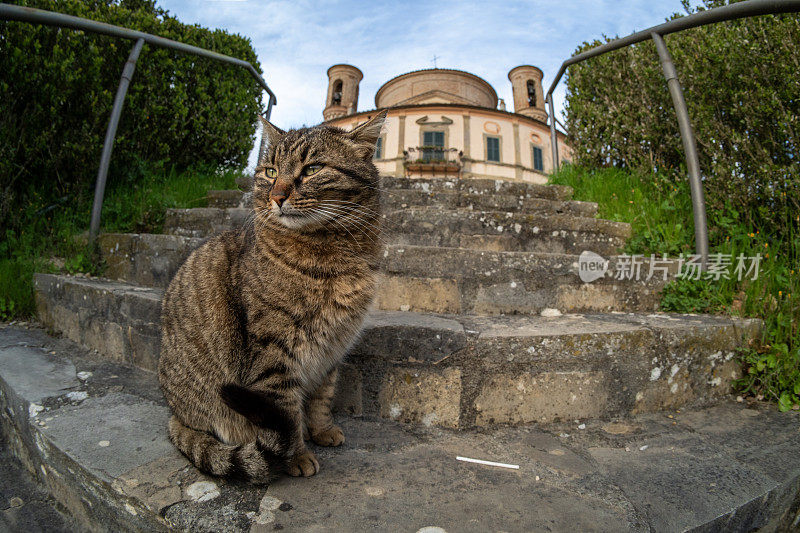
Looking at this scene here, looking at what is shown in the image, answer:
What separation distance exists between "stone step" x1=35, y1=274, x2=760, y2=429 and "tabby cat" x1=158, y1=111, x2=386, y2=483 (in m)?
0.27

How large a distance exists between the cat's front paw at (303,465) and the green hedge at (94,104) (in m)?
3.53

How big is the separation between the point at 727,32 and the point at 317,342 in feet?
12.4

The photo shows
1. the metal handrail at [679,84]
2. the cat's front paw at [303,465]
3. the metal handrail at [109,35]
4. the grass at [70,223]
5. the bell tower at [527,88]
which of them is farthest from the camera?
the bell tower at [527,88]

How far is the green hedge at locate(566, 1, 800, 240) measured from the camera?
104 inches

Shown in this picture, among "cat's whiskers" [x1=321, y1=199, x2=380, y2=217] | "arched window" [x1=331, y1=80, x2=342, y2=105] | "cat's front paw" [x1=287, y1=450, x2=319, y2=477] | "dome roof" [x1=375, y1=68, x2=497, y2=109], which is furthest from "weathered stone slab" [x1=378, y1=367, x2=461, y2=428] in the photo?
"arched window" [x1=331, y1=80, x2=342, y2=105]

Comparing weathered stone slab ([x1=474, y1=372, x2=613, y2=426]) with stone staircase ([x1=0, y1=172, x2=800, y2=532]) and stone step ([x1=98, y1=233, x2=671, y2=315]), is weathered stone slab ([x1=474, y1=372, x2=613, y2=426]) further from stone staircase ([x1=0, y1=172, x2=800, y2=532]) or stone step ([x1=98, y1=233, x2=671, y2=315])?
stone step ([x1=98, y1=233, x2=671, y2=315])

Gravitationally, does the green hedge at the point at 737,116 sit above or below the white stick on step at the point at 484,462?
above

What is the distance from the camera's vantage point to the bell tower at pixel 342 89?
3192 cm

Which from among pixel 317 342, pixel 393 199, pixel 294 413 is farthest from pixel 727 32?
pixel 294 413

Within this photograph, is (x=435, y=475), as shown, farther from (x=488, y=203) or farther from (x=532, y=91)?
(x=532, y=91)

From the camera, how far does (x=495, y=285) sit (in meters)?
2.63

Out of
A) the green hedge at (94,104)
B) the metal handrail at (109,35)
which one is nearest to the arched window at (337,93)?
the green hedge at (94,104)

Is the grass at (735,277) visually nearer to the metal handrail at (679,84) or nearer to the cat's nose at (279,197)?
the metal handrail at (679,84)

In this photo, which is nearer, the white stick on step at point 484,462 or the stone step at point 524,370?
the white stick on step at point 484,462
